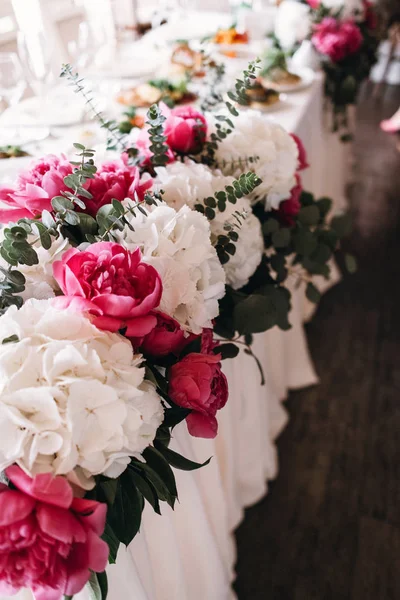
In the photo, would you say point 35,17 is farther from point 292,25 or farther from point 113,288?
point 113,288

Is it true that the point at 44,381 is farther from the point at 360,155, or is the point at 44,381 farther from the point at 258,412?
the point at 360,155

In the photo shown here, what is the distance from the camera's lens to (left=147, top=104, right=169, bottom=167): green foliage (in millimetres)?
669

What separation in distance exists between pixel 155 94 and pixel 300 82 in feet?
1.84

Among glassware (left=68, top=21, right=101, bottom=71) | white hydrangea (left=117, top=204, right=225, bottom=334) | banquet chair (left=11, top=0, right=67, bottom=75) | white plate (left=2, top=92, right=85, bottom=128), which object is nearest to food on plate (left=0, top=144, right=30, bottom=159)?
white plate (left=2, top=92, right=85, bottom=128)

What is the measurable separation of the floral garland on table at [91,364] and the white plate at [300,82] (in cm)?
129

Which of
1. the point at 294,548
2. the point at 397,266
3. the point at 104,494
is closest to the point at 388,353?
the point at 397,266

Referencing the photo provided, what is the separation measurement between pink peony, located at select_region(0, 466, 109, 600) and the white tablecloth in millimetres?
263

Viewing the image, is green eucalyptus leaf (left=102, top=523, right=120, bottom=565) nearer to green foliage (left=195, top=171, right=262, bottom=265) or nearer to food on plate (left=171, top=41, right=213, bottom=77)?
green foliage (left=195, top=171, right=262, bottom=265)

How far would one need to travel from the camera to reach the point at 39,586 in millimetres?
406

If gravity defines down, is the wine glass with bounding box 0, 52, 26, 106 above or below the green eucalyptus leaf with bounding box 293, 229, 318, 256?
above

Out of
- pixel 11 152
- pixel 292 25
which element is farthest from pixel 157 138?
pixel 292 25

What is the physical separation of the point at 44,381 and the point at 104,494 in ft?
0.46

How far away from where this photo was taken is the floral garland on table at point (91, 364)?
16.3 inches

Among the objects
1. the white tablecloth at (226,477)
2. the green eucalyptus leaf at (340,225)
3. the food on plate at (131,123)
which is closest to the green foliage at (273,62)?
the white tablecloth at (226,477)
